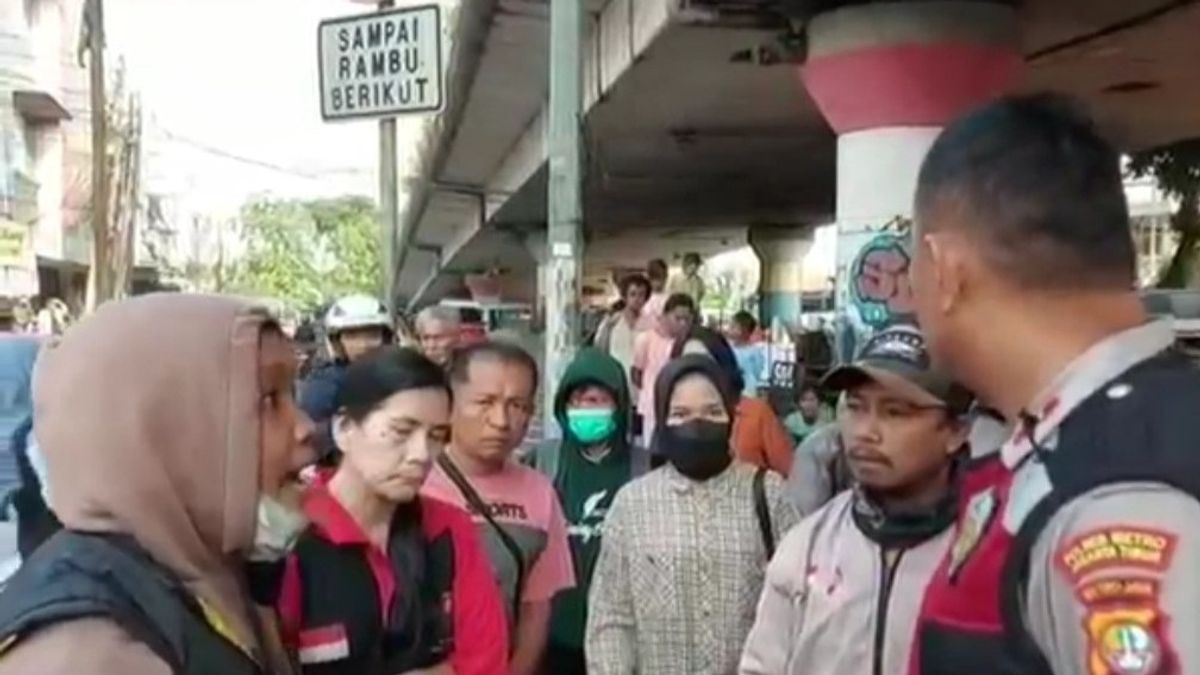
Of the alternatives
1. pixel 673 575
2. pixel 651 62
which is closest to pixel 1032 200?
pixel 673 575

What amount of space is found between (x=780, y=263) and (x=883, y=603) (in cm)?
3364

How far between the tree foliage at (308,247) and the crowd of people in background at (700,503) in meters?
77.8

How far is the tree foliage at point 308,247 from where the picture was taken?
8781 centimetres

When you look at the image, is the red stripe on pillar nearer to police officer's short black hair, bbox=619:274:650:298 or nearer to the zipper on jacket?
police officer's short black hair, bbox=619:274:650:298

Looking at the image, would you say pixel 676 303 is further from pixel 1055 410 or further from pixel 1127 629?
pixel 1127 629

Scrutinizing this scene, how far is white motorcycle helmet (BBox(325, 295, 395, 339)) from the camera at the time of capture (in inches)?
299

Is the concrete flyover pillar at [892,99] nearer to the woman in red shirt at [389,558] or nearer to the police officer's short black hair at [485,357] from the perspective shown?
the police officer's short black hair at [485,357]

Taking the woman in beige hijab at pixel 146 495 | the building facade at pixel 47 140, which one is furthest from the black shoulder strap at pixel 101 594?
the building facade at pixel 47 140

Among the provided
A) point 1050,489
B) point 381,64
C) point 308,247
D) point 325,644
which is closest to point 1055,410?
point 1050,489

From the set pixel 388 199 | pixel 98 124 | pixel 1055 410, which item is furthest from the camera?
pixel 98 124

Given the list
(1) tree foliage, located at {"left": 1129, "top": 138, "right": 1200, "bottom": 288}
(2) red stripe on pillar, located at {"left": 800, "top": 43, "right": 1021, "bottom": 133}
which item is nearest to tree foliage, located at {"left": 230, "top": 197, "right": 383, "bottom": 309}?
(1) tree foliage, located at {"left": 1129, "top": 138, "right": 1200, "bottom": 288}

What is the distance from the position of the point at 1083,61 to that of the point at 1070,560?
12784 millimetres

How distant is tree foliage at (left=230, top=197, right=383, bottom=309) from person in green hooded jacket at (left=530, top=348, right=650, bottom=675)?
251ft

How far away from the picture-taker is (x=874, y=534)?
3.48 meters
